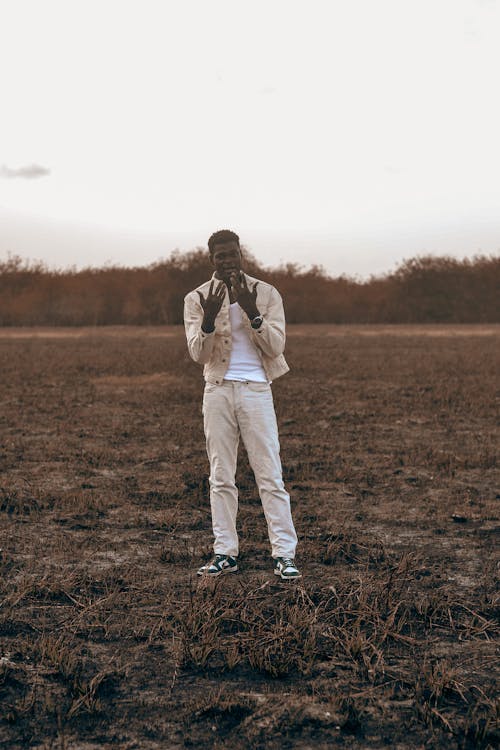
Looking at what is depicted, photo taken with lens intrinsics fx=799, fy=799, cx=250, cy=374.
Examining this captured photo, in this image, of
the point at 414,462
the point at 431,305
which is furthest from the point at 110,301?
the point at 414,462

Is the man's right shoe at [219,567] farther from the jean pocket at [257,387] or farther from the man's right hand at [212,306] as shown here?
the man's right hand at [212,306]

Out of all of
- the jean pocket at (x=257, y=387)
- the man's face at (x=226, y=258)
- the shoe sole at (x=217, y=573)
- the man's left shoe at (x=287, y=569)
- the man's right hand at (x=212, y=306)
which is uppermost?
the man's face at (x=226, y=258)

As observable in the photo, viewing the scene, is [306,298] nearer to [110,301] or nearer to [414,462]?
[110,301]

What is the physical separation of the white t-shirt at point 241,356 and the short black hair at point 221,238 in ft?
1.29

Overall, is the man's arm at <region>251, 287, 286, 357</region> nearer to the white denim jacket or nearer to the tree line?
the white denim jacket

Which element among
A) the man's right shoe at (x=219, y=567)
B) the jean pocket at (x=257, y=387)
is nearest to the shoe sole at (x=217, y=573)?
the man's right shoe at (x=219, y=567)

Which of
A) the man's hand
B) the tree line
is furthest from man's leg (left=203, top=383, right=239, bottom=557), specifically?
the tree line

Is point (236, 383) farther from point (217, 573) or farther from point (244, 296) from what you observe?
point (217, 573)

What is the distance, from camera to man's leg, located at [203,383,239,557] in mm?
4844

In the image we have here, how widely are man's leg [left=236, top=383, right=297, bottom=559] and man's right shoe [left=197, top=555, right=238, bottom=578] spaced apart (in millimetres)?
315

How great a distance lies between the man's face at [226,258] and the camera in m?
4.84

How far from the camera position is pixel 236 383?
15.9ft

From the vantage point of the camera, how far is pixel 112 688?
141 inches

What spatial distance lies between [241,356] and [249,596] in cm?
142
